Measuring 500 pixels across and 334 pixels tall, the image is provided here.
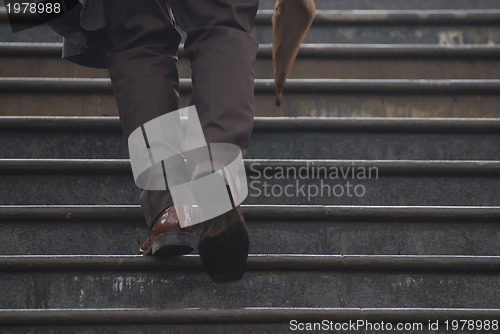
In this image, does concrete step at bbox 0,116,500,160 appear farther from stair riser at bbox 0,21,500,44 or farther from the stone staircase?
stair riser at bbox 0,21,500,44

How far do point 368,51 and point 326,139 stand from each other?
63 centimetres

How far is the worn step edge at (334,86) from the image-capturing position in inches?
143

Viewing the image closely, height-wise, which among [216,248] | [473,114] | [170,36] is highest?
[170,36]

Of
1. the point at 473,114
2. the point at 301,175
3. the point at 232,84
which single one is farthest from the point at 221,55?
the point at 473,114

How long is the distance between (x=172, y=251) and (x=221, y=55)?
1.90ft

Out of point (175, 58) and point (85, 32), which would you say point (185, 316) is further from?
point (85, 32)

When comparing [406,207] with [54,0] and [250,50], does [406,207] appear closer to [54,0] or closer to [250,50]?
[250,50]

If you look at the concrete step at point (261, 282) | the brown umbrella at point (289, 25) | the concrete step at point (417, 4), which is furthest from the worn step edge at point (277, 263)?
the concrete step at point (417, 4)

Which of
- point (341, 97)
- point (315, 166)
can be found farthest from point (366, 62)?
point (315, 166)

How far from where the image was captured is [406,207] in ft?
9.75

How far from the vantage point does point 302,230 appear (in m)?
2.94

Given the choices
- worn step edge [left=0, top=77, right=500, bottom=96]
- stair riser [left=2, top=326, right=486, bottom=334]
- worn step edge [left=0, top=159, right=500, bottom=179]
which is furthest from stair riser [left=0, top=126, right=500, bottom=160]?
stair riser [left=2, top=326, right=486, bottom=334]

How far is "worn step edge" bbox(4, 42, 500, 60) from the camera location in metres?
3.85

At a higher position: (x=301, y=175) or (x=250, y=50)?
(x=250, y=50)
